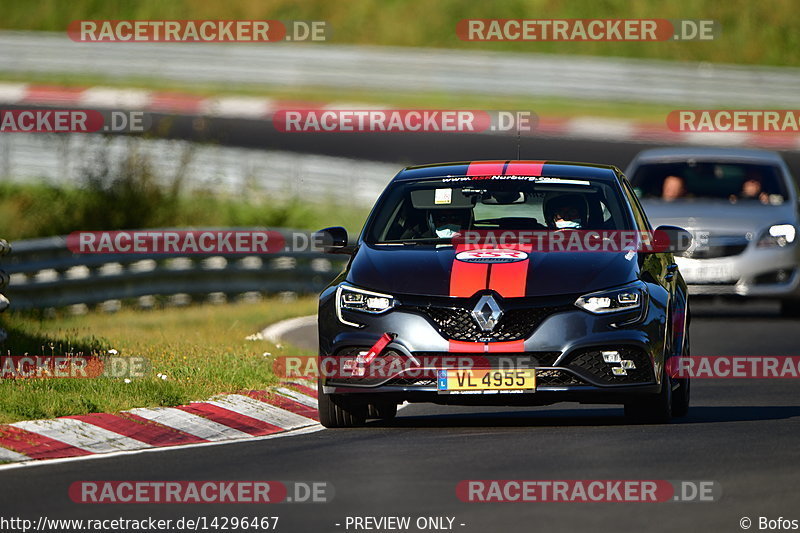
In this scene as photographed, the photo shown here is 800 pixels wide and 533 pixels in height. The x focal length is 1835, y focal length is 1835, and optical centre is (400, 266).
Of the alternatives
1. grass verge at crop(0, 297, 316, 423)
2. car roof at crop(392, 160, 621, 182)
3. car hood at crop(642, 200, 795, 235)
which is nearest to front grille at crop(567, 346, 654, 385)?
car roof at crop(392, 160, 621, 182)

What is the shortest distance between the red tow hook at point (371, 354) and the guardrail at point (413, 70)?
1167 inches

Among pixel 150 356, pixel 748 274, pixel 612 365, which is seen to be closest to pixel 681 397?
pixel 612 365

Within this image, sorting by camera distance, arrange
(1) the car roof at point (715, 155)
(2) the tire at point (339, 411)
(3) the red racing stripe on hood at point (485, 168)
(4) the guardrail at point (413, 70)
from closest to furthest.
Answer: (2) the tire at point (339, 411) < (3) the red racing stripe on hood at point (485, 168) < (1) the car roof at point (715, 155) < (4) the guardrail at point (413, 70)

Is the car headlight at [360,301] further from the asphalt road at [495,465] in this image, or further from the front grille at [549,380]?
the asphalt road at [495,465]

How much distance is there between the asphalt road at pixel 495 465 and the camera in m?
7.46

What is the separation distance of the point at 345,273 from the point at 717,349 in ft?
19.0

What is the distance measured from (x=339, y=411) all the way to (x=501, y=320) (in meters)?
1.24

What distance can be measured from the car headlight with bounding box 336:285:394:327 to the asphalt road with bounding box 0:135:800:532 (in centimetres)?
69

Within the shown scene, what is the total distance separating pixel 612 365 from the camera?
32.7ft

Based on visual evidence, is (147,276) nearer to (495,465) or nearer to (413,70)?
(495,465)

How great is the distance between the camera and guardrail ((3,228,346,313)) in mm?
19250

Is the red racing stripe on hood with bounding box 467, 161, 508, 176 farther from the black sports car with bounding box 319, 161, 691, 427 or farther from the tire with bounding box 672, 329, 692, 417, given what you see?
the tire with bounding box 672, 329, 692, 417

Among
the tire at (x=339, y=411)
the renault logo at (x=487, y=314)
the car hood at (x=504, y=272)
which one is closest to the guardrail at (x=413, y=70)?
the car hood at (x=504, y=272)

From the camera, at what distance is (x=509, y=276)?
10.0 meters
